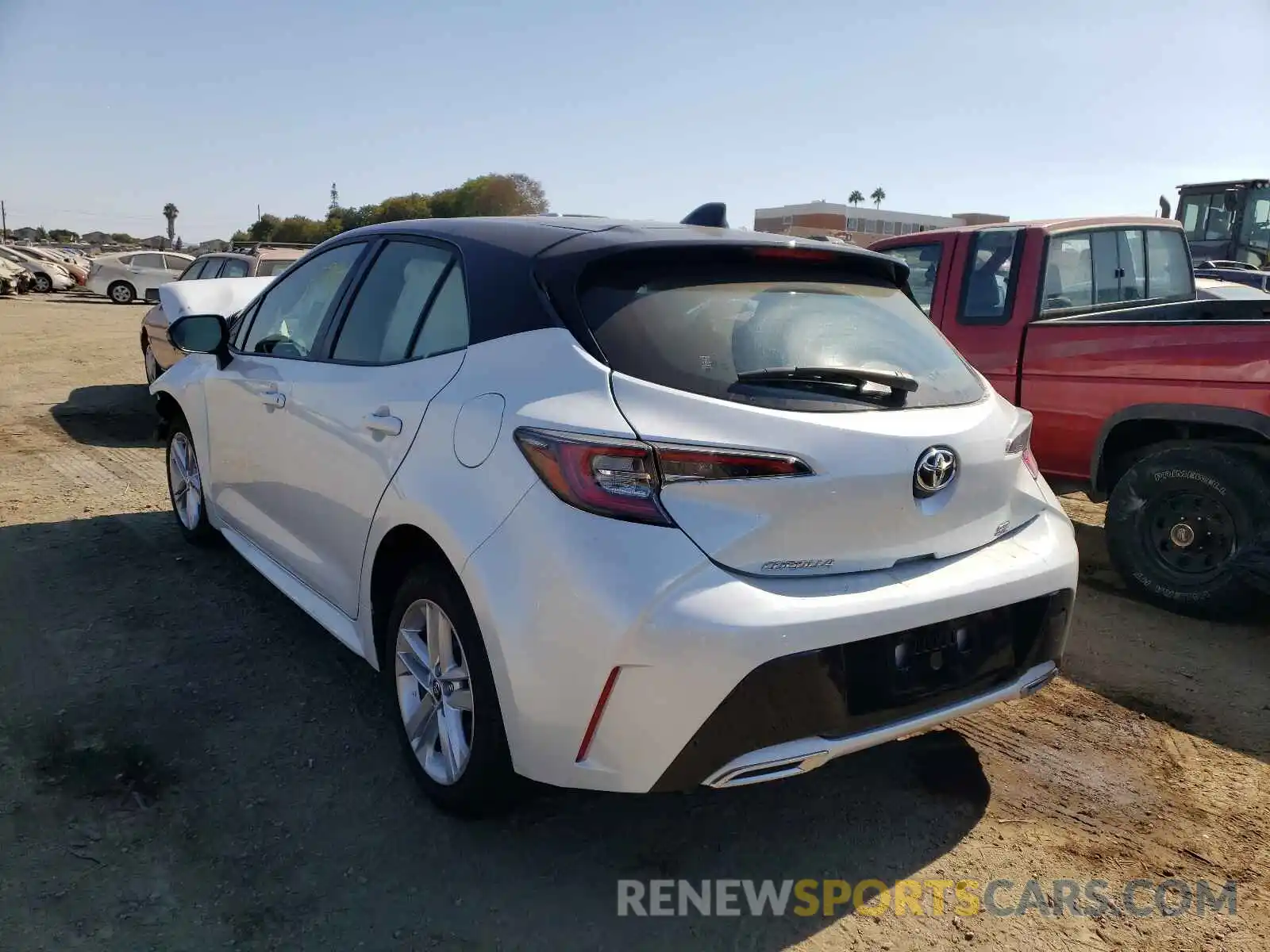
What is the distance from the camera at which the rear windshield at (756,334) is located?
252cm

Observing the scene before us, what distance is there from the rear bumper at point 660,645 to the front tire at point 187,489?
3135 millimetres

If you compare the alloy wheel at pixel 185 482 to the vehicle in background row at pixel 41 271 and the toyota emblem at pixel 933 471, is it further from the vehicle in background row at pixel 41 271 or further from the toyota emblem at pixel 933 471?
the vehicle in background row at pixel 41 271

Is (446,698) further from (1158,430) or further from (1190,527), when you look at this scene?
(1158,430)

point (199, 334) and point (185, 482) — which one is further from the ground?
point (199, 334)

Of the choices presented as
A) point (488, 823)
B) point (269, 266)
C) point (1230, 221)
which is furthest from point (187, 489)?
point (1230, 221)

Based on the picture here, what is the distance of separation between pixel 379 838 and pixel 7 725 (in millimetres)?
1540

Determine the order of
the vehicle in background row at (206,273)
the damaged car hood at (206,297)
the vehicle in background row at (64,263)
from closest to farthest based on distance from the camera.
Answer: the damaged car hood at (206,297)
the vehicle in background row at (206,273)
the vehicle in background row at (64,263)

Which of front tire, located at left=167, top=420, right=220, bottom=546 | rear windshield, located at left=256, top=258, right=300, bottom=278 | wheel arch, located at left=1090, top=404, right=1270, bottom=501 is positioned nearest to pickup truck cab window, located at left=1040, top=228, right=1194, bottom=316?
wheel arch, located at left=1090, top=404, right=1270, bottom=501

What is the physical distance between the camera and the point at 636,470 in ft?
7.61

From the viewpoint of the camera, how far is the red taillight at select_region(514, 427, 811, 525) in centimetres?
230

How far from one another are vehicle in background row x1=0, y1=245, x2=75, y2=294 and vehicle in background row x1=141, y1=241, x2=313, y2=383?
23.9 m

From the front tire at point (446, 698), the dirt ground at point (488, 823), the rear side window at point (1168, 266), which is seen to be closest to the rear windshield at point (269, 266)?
the dirt ground at point (488, 823)

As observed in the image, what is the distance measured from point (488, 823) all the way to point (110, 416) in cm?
786

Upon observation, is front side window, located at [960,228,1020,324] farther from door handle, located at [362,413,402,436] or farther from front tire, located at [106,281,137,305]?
front tire, located at [106,281,137,305]
